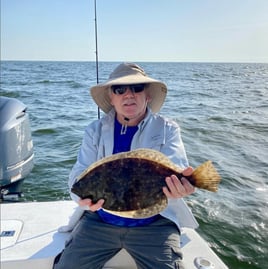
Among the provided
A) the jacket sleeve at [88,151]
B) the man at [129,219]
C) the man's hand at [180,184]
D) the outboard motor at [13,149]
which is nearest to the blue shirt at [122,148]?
the man at [129,219]

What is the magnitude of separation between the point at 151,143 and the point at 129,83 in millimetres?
506

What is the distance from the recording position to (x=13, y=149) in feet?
13.7

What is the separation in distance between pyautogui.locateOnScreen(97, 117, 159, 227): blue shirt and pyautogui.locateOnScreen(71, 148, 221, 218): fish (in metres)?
0.48

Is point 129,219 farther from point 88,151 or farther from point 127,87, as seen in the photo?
point 127,87

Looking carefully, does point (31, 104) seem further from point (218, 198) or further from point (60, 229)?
point (60, 229)

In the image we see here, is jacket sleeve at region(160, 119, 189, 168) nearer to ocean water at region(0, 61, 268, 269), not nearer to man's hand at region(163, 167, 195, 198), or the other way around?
man's hand at region(163, 167, 195, 198)

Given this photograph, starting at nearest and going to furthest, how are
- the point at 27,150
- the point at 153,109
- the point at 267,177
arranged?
the point at 153,109 → the point at 27,150 → the point at 267,177

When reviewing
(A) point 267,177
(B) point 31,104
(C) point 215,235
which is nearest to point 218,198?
(C) point 215,235

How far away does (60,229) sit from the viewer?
308cm

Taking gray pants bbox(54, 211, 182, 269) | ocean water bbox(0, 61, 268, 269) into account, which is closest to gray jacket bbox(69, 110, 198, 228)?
gray pants bbox(54, 211, 182, 269)

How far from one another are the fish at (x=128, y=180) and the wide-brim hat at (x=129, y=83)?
2.25 feet

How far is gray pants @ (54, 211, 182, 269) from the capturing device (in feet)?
7.86

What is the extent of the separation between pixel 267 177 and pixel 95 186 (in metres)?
5.75

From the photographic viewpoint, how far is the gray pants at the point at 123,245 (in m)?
2.40
